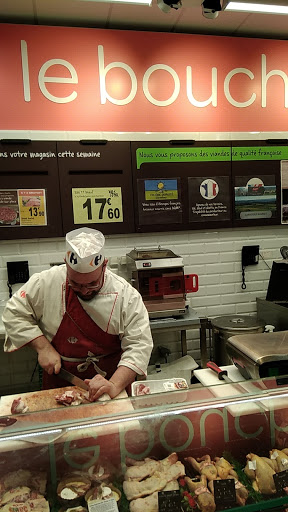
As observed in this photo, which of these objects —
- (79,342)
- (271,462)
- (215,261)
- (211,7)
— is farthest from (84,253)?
(215,261)

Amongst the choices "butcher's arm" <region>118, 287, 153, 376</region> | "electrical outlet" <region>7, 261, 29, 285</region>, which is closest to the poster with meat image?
"electrical outlet" <region>7, 261, 29, 285</region>

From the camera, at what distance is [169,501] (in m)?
1.13

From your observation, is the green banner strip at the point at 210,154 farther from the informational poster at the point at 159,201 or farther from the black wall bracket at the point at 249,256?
the black wall bracket at the point at 249,256

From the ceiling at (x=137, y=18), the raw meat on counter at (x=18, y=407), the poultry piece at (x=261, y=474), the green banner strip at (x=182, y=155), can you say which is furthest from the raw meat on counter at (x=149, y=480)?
the ceiling at (x=137, y=18)

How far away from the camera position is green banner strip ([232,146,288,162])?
3.82m

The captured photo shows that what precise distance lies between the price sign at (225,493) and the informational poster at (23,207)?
2747mm

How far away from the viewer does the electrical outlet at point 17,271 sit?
342cm

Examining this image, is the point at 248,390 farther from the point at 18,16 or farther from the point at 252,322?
the point at 18,16

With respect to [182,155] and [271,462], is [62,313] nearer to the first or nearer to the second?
[271,462]

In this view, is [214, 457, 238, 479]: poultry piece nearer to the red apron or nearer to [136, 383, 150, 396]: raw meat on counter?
[136, 383, 150, 396]: raw meat on counter

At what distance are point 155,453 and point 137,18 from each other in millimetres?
3533

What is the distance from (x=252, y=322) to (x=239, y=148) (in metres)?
1.73

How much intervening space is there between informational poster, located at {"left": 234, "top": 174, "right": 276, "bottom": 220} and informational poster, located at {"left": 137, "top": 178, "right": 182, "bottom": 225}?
2.09 feet

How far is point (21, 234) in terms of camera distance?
3430 millimetres
